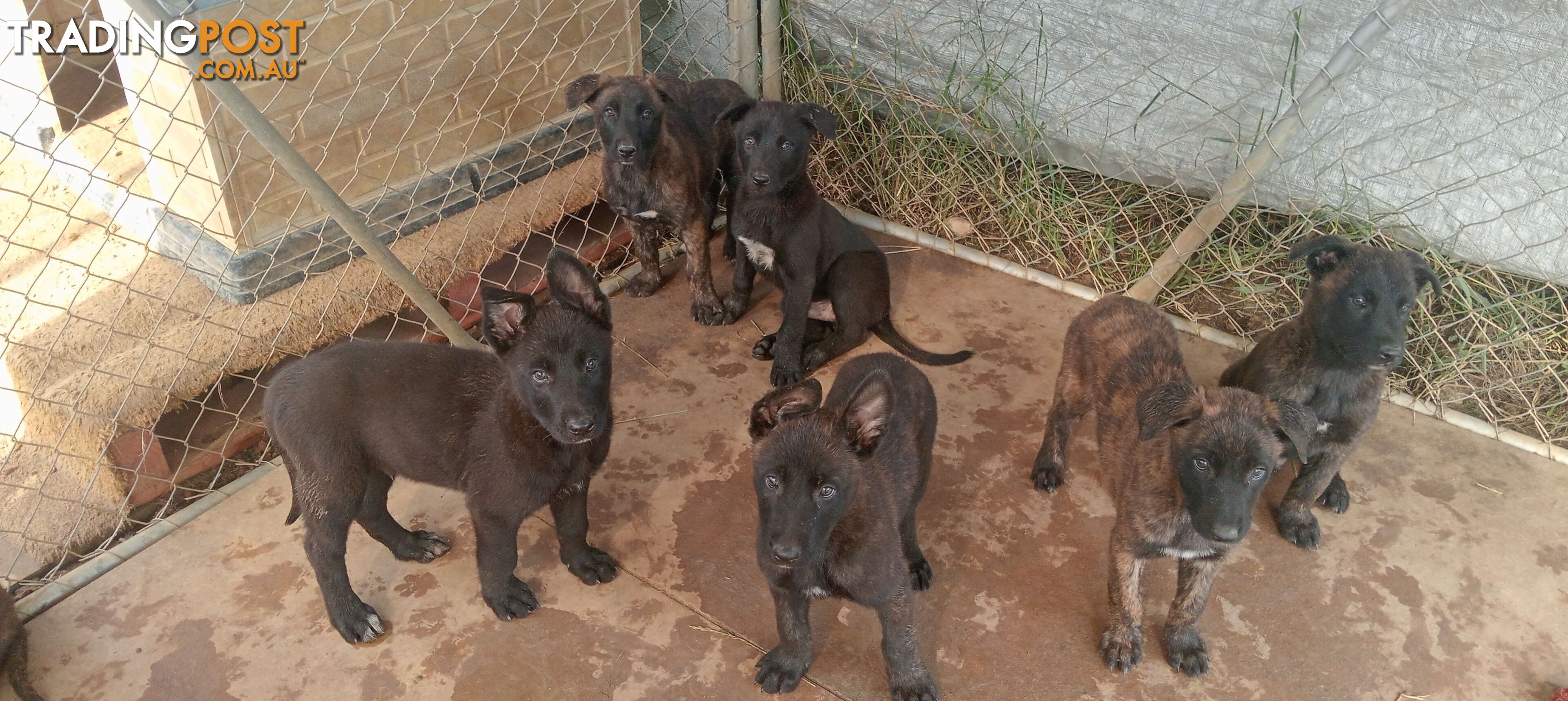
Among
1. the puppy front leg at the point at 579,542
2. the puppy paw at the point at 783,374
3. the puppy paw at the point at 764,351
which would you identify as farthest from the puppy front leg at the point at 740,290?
the puppy front leg at the point at 579,542

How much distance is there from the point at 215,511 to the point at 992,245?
427 centimetres

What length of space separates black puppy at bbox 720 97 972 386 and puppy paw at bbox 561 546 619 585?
139cm

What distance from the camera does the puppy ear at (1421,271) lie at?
12.4 feet

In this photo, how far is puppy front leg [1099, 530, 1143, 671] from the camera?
3.51 meters

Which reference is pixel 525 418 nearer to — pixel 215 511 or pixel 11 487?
pixel 215 511

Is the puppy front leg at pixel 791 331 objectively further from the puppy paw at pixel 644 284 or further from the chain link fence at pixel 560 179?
the chain link fence at pixel 560 179

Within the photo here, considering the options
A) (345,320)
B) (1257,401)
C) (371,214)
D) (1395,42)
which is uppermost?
(1395,42)

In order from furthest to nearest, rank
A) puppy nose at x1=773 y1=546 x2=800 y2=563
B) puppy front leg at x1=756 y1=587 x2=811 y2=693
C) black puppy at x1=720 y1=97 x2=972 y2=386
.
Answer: black puppy at x1=720 y1=97 x2=972 y2=386
puppy front leg at x1=756 y1=587 x2=811 y2=693
puppy nose at x1=773 y1=546 x2=800 y2=563

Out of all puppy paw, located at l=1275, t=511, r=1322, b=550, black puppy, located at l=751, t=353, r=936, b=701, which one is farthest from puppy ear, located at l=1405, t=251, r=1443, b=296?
black puppy, located at l=751, t=353, r=936, b=701

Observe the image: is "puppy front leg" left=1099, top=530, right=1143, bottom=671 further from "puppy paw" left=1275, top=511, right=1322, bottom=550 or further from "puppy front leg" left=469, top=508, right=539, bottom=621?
"puppy front leg" left=469, top=508, right=539, bottom=621

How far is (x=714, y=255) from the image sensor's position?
6.14 metres

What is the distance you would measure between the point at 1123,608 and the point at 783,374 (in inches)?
79.1

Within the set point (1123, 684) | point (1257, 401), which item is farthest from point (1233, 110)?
point (1123, 684)

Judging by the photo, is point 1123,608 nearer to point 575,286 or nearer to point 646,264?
point 575,286
